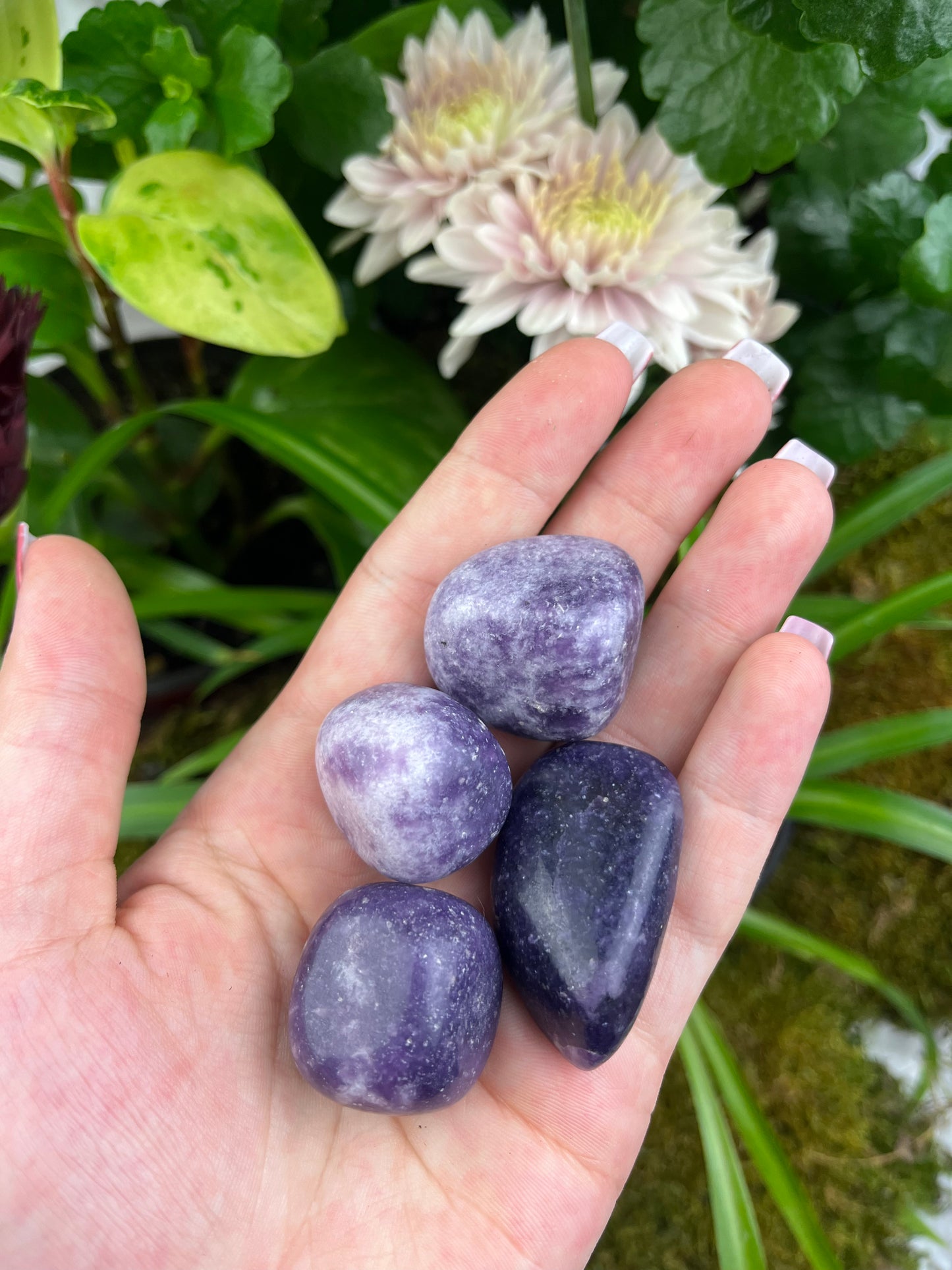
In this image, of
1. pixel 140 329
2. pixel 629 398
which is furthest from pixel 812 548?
pixel 140 329

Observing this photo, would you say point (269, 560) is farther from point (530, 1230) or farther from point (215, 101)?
point (530, 1230)

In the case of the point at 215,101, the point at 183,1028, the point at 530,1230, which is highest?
the point at 215,101

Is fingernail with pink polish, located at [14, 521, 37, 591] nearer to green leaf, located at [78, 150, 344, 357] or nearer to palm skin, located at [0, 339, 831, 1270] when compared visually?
palm skin, located at [0, 339, 831, 1270]

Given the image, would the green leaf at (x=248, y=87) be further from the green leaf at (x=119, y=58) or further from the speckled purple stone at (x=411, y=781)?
the speckled purple stone at (x=411, y=781)

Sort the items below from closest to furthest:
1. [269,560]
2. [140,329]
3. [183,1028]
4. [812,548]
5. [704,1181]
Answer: [183,1028]
[812,548]
[704,1181]
[269,560]
[140,329]

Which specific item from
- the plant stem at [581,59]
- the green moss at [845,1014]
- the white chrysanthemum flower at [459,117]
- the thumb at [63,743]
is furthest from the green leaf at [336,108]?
the green moss at [845,1014]

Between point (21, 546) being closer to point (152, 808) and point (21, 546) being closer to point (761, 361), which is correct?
point (152, 808)
